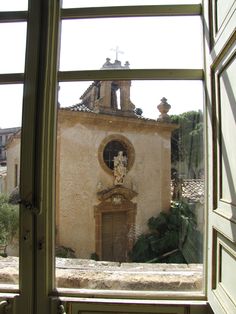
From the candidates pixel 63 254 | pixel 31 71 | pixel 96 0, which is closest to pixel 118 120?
pixel 31 71

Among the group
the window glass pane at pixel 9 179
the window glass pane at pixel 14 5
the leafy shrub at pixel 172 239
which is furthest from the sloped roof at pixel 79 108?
the leafy shrub at pixel 172 239

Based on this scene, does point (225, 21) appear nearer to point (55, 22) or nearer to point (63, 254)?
point (55, 22)

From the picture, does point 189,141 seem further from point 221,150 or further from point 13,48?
point 13,48

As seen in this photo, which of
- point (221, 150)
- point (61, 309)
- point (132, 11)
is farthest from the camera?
point (132, 11)

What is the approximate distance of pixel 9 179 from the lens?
205cm

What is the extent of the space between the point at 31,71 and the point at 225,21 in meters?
1.17

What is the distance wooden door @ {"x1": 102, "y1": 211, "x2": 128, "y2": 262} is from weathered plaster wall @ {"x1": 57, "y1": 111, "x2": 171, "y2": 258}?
92mm

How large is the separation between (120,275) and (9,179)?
3.17 feet

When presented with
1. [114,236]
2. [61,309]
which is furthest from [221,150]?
[61,309]

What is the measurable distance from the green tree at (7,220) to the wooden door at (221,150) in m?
1.24

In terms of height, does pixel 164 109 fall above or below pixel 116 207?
above

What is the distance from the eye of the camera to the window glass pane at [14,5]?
6.65ft

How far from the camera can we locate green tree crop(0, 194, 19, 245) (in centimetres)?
203

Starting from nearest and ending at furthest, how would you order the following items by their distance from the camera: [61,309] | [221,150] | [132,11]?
[221,150]
[61,309]
[132,11]
